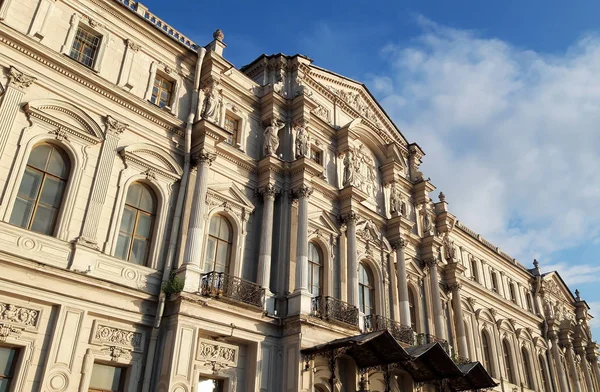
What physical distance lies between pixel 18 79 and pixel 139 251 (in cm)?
535

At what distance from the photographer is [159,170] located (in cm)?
1522

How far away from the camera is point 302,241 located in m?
17.4

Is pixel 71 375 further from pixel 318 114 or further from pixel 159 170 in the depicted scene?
pixel 318 114

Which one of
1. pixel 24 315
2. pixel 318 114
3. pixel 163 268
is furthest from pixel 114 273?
pixel 318 114

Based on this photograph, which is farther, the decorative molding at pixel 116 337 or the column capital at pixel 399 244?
the column capital at pixel 399 244

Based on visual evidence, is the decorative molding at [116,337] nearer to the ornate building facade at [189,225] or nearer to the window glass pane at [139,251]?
the ornate building facade at [189,225]

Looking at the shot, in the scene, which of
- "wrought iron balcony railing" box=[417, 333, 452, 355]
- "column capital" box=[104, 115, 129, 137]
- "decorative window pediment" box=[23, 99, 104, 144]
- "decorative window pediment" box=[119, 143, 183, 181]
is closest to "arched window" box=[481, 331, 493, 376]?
"wrought iron balcony railing" box=[417, 333, 452, 355]

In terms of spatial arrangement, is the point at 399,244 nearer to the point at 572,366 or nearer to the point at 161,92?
the point at 161,92

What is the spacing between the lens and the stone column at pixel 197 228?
14.0 meters

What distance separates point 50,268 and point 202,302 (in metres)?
3.85

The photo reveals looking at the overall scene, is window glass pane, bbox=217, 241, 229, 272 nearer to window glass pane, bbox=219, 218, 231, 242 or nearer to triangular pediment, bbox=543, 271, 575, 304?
window glass pane, bbox=219, 218, 231, 242

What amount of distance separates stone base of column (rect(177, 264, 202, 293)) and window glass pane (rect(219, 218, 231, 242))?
237 cm

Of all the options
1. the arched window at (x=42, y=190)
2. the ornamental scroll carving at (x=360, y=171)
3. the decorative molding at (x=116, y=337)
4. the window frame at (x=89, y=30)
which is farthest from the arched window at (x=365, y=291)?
the window frame at (x=89, y=30)

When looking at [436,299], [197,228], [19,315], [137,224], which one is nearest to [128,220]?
[137,224]
